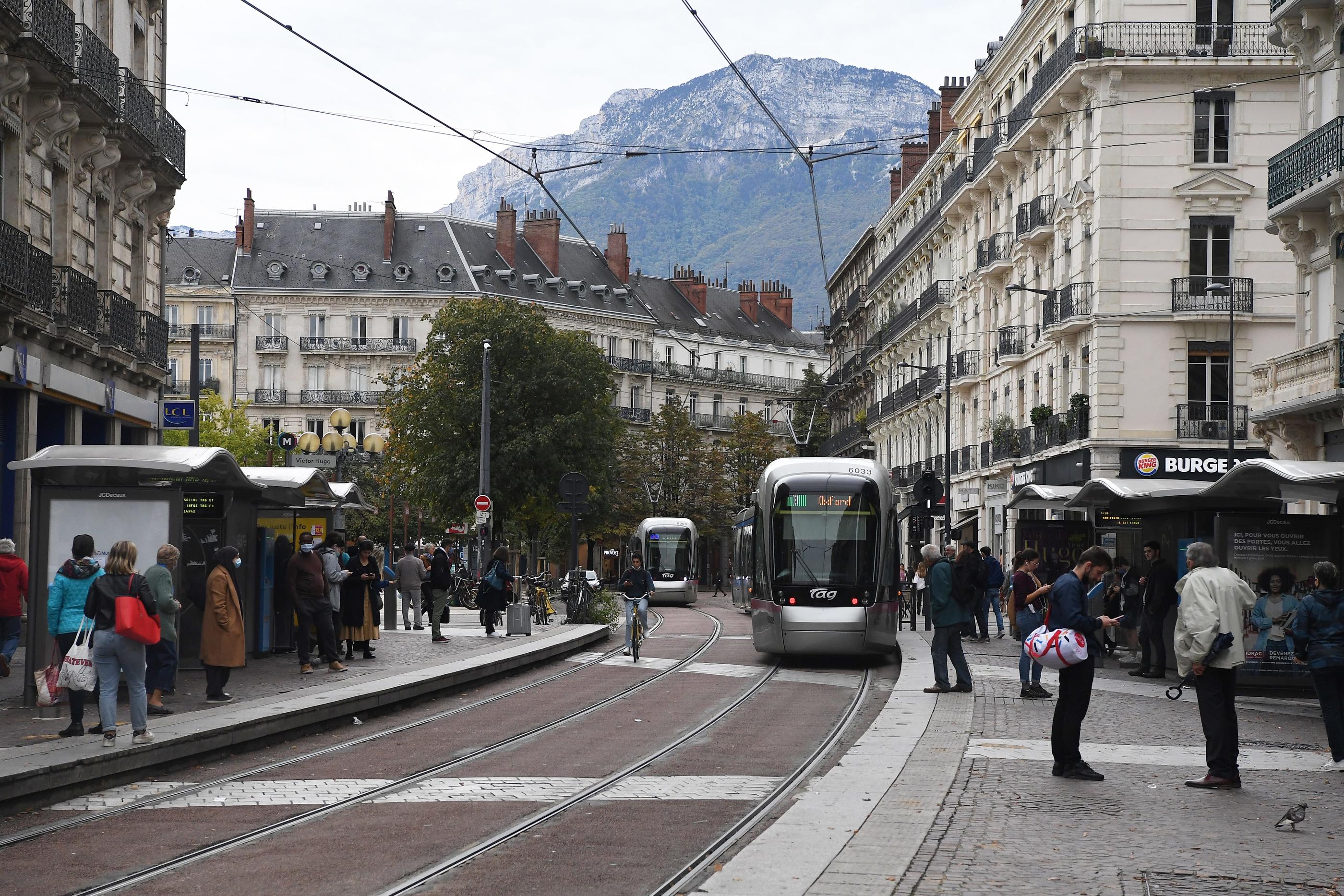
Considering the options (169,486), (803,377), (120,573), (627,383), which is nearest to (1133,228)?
(169,486)

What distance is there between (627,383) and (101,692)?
292ft

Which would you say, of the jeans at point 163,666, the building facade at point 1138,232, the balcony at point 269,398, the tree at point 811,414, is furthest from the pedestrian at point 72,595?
the tree at point 811,414

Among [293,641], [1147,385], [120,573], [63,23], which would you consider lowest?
[293,641]

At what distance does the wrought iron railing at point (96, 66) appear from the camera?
80.9 feet

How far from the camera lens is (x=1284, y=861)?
8.88 meters

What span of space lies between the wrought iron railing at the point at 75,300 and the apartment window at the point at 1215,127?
1174 inches

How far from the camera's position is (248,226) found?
310ft

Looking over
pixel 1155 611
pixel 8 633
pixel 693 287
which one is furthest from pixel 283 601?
pixel 693 287

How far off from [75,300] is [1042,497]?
17511 millimetres

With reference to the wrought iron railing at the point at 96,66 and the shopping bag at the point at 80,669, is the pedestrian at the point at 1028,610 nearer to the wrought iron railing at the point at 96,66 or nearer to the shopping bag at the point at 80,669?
the shopping bag at the point at 80,669

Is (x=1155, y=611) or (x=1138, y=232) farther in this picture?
(x=1138, y=232)

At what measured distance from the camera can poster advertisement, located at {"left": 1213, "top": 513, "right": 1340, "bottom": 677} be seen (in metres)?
19.6

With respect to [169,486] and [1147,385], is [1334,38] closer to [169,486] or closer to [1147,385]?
[1147,385]

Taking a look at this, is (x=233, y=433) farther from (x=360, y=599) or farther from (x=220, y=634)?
(x=220, y=634)
